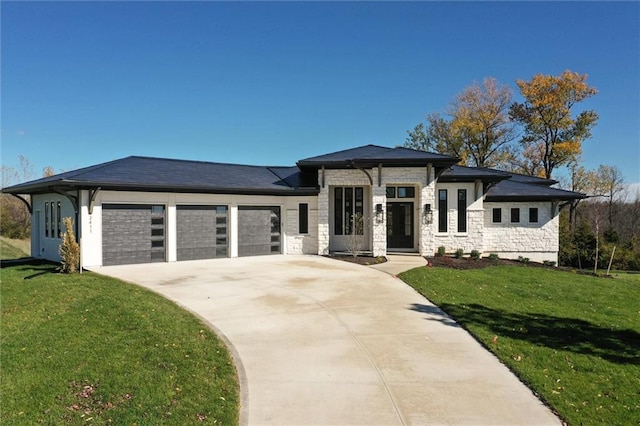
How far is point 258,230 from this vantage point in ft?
54.7

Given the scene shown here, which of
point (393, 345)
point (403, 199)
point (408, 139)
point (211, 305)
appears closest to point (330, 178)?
point (403, 199)

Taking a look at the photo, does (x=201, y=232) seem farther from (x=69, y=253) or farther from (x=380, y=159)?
(x=380, y=159)

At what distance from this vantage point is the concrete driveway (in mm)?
3951

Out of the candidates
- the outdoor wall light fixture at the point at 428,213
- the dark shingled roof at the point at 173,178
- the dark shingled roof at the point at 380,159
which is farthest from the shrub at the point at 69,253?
the outdoor wall light fixture at the point at 428,213

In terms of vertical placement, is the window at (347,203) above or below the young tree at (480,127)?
below

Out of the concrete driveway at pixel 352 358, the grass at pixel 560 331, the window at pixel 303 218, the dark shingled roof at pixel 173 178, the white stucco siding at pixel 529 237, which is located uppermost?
the dark shingled roof at pixel 173 178

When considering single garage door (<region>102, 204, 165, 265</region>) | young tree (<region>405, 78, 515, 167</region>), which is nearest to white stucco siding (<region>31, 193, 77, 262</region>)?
single garage door (<region>102, 204, 165, 265</region>)

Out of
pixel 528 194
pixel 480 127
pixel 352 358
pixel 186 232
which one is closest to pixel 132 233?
pixel 186 232

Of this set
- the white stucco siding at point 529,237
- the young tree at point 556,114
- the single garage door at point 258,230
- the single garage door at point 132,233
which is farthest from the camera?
the young tree at point 556,114

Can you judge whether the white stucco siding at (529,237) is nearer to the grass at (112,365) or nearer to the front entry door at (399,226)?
the front entry door at (399,226)

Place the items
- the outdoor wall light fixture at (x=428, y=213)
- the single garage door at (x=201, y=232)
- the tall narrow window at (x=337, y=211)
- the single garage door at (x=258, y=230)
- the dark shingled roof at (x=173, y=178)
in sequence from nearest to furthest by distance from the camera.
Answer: the dark shingled roof at (x=173, y=178) < the single garage door at (x=201, y=232) < the outdoor wall light fixture at (x=428, y=213) < the single garage door at (x=258, y=230) < the tall narrow window at (x=337, y=211)

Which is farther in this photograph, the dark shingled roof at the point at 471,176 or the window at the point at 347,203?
the window at the point at 347,203

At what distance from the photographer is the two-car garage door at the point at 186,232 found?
13.7 metres

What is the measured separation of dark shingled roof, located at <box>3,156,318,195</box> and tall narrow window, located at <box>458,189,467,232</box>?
6.69 meters
